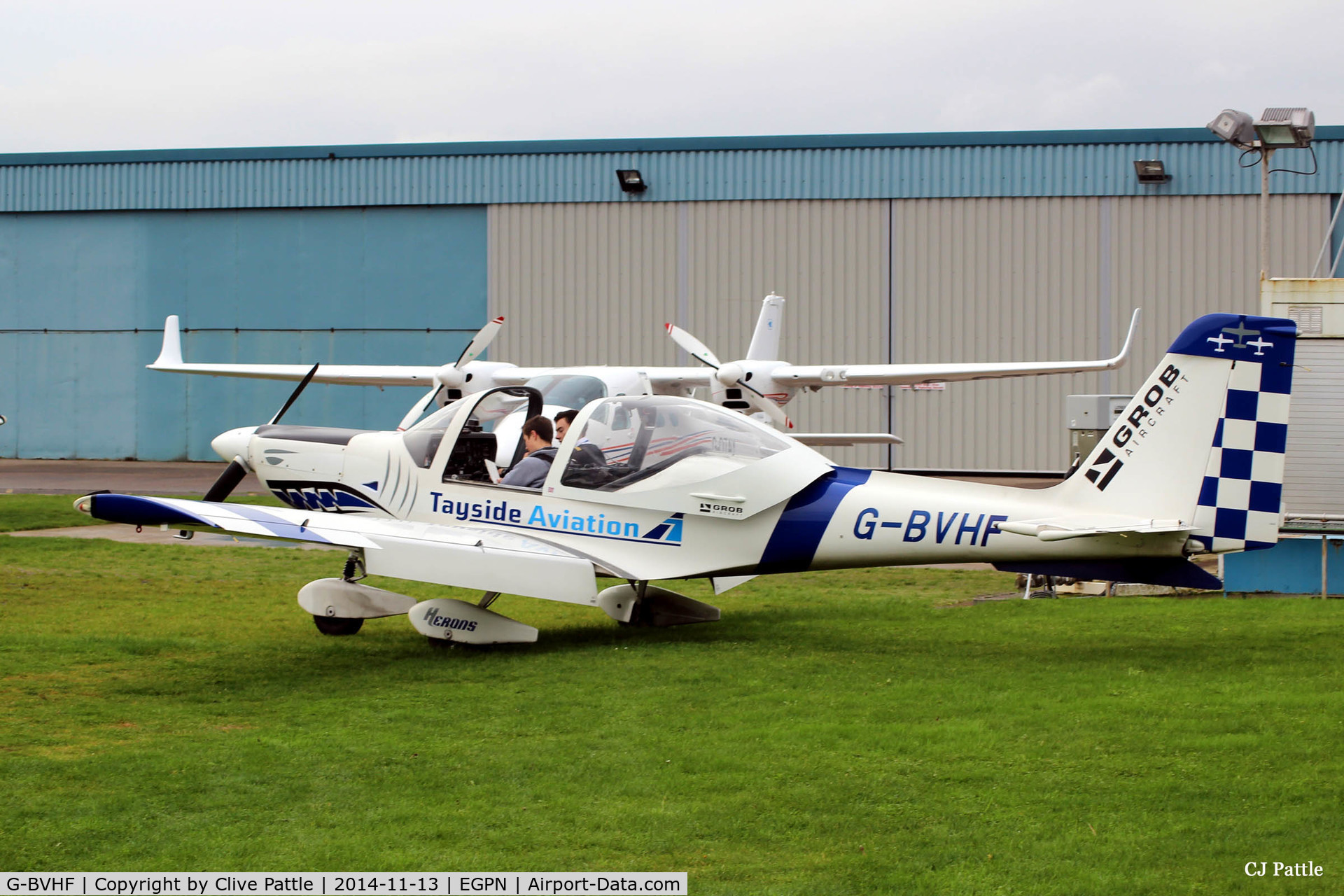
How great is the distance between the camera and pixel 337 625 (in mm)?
9164

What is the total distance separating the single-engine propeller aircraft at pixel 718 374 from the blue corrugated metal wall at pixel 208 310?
6696 millimetres

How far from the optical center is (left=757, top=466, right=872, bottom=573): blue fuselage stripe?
26.9ft

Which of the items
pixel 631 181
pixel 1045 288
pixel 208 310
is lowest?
pixel 208 310

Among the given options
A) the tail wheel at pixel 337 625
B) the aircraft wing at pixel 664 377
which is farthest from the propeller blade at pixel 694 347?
the tail wheel at pixel 337 625

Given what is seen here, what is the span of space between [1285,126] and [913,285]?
53.3 feet

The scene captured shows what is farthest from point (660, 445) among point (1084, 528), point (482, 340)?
point (482, 340)

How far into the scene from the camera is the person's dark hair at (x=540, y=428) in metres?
9.38

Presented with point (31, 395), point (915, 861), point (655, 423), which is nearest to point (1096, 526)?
point (655, 423)

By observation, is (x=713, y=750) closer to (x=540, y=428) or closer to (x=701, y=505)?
(x=701, y=505)

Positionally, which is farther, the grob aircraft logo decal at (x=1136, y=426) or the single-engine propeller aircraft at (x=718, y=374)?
the single-engine propeller aircraft at (x=718, y=374)

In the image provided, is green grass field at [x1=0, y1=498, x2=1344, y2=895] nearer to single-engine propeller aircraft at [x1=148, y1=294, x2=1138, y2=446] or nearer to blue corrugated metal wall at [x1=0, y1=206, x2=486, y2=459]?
single-engine propeller aircraft at [x1=148, y1=294, x2=1138, y2=446]

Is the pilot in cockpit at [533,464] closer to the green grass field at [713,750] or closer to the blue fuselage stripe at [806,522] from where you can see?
the green grass field at [713,750]

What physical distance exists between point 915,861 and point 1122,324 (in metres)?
25.3

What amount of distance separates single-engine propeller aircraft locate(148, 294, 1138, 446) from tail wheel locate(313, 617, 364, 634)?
26.3 feet
